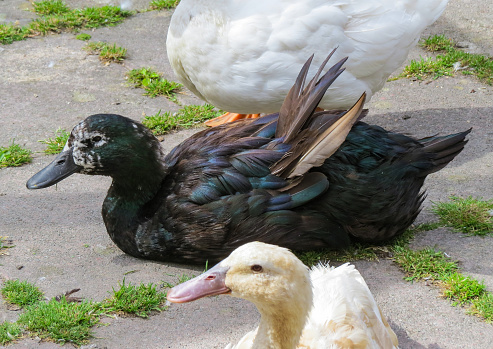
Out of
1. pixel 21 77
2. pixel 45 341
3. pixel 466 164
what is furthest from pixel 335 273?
pixel 21 77

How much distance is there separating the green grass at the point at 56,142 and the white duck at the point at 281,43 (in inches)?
44.8

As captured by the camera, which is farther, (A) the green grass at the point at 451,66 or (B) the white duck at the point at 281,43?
(A) the green grass at the point at 451,66

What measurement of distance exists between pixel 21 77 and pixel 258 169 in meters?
3.36

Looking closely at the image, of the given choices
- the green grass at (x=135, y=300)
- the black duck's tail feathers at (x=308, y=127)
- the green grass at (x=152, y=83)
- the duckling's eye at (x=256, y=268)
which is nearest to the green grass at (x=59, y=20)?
the green grass at (x=152, y=83)

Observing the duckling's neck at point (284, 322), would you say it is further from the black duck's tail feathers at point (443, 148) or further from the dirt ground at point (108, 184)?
the black duck's tail feathers at point (443, 148)

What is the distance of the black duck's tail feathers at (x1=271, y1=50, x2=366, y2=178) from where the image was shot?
12.4 feet

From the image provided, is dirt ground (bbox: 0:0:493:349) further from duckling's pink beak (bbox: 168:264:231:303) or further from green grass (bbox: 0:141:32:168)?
duckling's pink beak (bbox: 168:264:231:303)

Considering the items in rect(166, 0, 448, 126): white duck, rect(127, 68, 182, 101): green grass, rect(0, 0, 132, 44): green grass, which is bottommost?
rect(127, 68, 182, 101): green grass

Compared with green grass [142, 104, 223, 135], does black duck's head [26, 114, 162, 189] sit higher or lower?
higher

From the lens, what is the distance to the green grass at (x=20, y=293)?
3.67m

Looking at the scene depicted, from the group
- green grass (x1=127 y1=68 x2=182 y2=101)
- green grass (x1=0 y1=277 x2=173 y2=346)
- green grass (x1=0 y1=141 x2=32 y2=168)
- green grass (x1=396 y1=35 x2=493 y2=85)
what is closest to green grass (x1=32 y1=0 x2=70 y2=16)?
green grass (x1=127 y1=68 x2=182 y2=101)

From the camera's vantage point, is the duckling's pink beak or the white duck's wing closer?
the duckling's pink beak

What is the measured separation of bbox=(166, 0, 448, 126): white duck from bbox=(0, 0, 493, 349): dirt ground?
0.84 meters

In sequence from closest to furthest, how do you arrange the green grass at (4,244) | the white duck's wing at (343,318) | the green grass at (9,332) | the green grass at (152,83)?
the white duck's wing at (343,318) → the green grass at (9,332) → the green grass at (4,244) → the green grass at (152,83)
